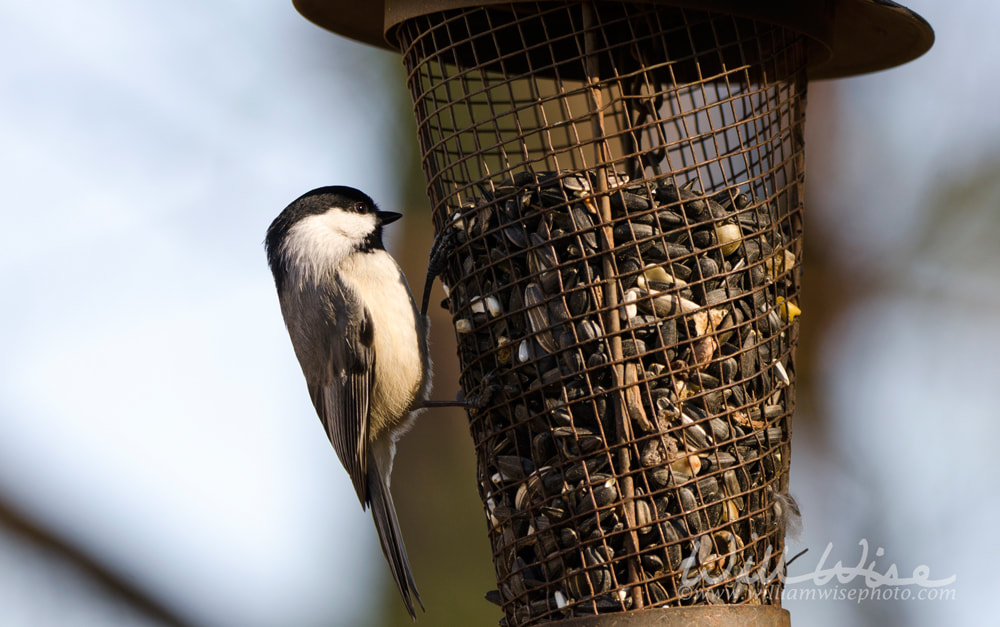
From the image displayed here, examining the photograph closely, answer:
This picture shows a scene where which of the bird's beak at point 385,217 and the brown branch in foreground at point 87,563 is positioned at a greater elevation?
the bird's beak at point 385,217

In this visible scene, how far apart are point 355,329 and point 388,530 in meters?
0.61

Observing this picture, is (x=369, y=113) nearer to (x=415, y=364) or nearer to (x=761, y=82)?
(x=415, y=364)

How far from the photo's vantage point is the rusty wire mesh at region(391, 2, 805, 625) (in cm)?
212

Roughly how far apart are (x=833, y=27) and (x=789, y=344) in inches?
28.8

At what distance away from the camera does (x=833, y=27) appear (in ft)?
7.73

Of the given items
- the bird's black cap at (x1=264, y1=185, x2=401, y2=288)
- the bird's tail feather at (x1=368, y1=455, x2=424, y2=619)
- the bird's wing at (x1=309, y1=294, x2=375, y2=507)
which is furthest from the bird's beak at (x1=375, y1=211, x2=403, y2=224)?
the bird's tail feather at (x1=368, y1=455, x2=424, y2=619)

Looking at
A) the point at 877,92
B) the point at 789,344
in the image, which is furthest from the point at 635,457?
the point at 877,92

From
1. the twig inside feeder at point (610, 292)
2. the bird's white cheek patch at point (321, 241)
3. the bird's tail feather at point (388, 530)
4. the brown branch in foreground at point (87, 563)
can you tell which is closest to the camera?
the twig inside feeder at point (610, 292)

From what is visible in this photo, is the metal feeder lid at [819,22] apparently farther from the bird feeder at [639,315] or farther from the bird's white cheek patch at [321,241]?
the bird's white cheek patch at [321,241]

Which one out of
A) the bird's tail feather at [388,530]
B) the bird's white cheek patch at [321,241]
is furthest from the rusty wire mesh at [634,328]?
the bird's white cheek patch at [321,241]

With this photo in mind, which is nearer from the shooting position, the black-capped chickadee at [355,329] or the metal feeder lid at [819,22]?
the metal feeder lid at [819,22]

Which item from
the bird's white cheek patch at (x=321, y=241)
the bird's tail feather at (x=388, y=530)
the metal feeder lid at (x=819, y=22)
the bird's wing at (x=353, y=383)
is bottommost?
the bird's tail feather at (x=388, y=530)

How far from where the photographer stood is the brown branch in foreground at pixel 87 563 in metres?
3.79

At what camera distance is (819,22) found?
89.4 inches
